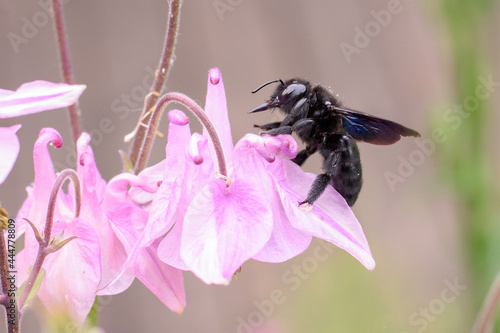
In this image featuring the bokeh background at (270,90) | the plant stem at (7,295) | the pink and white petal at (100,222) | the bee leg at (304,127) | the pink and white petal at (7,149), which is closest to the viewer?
the pink and white petal at (7,149)

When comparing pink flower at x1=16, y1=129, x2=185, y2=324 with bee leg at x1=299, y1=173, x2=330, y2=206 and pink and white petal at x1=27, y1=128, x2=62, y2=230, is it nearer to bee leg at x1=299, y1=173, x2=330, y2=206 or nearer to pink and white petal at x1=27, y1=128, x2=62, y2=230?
pink and white petal at x1=27, y1=128, x2=62, y2=230

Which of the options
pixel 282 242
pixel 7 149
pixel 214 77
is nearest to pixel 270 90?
pixel 214 77

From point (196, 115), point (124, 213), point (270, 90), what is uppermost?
point (196, 115)

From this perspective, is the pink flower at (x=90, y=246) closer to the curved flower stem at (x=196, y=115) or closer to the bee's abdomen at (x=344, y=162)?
the curved flower stem at (x=196, y=115)

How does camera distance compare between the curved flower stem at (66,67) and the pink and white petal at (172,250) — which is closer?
the pink and white petal at (172,250)

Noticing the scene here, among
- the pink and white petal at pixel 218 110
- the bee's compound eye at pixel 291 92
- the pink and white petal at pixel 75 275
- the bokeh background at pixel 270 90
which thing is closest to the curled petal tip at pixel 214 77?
the pink and white petal at pixel 218 110

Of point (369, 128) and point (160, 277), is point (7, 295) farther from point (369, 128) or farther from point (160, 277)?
point (369, 128)

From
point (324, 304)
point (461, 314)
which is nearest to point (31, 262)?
point (324, 304)
